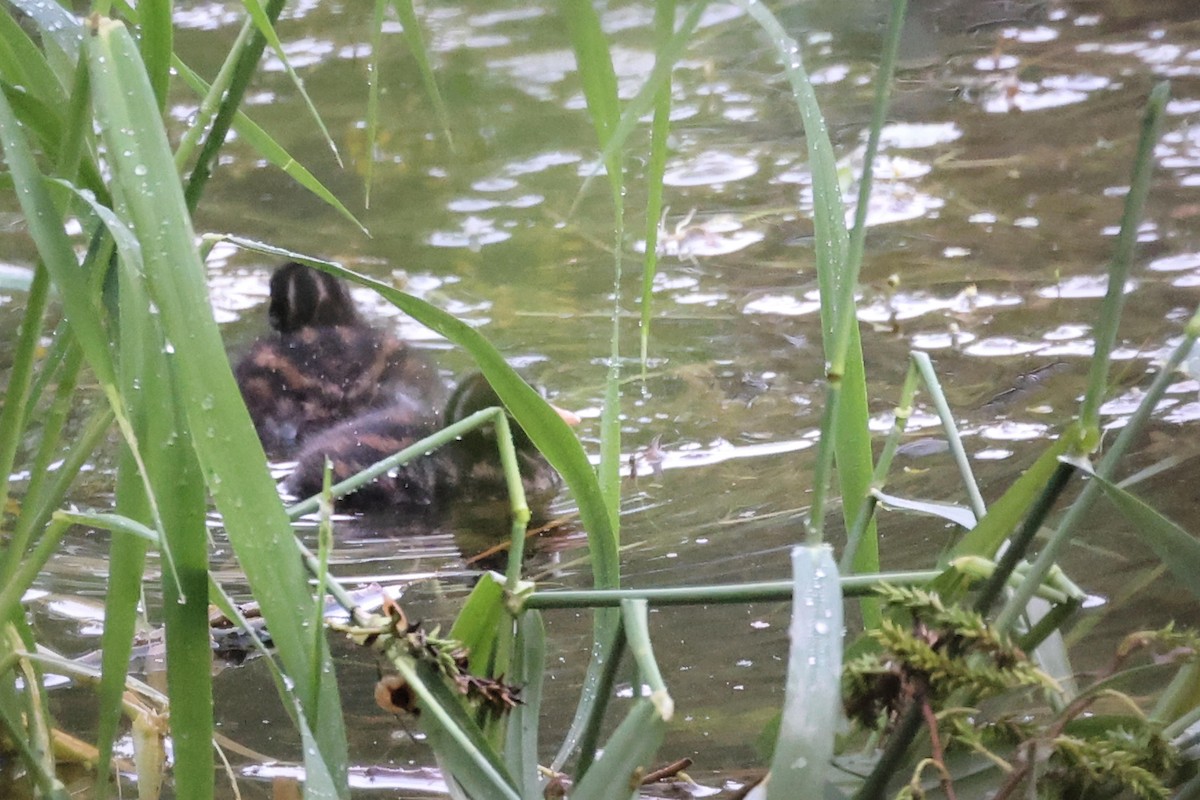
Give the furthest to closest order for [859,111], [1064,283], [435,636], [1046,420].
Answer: [859,111], [1064,283], [1046,420], [435,636]

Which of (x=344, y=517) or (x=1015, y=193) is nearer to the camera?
(x=344, y=517)

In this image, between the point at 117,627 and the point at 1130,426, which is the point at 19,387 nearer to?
the point at 117,627

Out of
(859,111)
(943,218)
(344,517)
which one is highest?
(859,111)

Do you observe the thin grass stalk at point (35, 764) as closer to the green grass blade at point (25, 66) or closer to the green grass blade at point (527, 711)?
the green grass blade at point (527, 711)

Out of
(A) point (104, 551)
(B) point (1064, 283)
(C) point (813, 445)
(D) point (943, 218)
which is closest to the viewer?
(A) point (104, 551)

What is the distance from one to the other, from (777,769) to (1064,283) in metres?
2.01

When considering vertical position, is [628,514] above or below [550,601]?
below

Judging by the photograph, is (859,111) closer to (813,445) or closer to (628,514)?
(813,445)

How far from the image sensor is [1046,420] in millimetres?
1896

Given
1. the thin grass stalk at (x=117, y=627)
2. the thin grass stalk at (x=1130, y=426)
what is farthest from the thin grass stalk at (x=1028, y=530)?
the thin grass stalk at (x=117, y=627)

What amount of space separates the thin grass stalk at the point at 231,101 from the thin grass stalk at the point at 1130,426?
0.51 metres

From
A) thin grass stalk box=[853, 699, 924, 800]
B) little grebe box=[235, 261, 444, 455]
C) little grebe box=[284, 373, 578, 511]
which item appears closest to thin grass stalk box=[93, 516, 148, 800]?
thin grass stalk box=[853, 699, 924, 800]

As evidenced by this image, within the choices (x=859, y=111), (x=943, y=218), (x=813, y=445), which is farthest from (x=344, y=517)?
(x=859, y=111)

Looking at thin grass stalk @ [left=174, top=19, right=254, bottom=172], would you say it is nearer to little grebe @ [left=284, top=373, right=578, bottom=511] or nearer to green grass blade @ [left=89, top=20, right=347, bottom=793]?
green grass blade @ [left=89, top=20, right=347, bottom=793]
